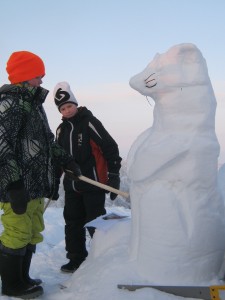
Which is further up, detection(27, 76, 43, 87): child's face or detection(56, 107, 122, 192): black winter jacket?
detection(27, 76, 43, 87): child's face

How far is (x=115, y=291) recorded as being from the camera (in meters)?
2.34

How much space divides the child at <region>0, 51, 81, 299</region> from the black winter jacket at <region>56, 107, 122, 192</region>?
74cm

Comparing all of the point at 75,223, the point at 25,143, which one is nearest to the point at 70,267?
the point at 75,223

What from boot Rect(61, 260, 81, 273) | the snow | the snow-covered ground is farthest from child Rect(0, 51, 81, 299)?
boot Rect(61, 260, 81, 273)

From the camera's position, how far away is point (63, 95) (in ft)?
12.2

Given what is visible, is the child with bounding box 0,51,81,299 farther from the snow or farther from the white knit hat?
the white knit hat

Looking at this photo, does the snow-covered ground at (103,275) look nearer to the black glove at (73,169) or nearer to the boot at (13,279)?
the boot at (13,279)

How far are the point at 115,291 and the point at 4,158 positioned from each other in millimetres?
1077

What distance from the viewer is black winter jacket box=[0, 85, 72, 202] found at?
8.41 feet

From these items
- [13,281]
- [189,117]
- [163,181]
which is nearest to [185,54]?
[189,117]

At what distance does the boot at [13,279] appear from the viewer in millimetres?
2707

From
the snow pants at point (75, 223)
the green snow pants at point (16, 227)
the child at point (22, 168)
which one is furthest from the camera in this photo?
the snow pants at point (75, 223)

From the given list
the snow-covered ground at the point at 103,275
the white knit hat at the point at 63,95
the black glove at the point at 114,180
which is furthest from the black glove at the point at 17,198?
the white knit hat at the point at 63,95

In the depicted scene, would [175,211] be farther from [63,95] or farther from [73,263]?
[63,95]
